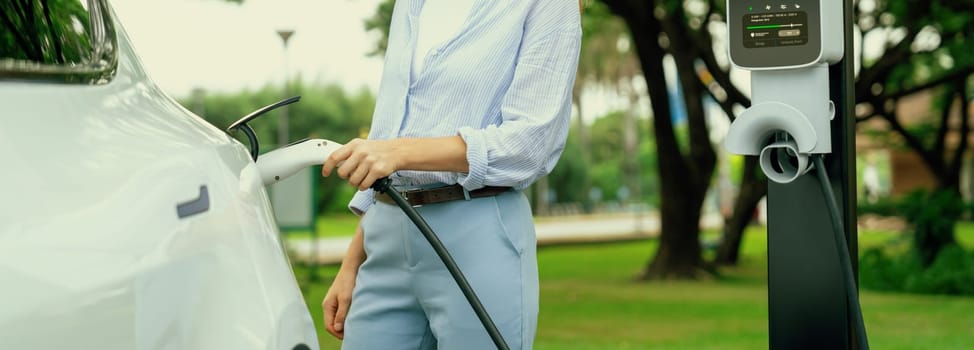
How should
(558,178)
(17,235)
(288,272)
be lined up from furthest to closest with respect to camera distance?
(558,178), (288,272), (17,235)

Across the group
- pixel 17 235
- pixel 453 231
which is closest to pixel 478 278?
pixel 453 231

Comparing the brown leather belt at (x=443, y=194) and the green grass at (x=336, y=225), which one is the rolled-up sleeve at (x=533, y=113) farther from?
the green grass at (x=336, y=225)

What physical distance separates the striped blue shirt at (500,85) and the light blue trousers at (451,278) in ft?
0.24

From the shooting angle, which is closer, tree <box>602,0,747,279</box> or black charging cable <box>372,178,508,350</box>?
black charging cable <box>372,178,508,350</box>

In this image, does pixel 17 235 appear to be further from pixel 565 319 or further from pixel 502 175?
pixel 565 319

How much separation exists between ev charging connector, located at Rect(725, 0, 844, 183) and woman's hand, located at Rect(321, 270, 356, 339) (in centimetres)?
99

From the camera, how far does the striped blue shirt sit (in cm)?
226

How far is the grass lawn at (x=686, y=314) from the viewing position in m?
9.84

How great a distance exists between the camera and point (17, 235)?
1.14 m

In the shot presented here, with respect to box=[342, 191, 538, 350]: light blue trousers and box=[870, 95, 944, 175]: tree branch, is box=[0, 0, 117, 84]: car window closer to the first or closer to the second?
box=[342, 191, 538, 350]: light blue trousers

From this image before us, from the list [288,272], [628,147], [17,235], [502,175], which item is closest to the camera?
[17,235]

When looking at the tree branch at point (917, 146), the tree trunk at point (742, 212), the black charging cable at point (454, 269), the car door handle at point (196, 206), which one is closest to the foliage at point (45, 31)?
the car door handle at point (196, 206)

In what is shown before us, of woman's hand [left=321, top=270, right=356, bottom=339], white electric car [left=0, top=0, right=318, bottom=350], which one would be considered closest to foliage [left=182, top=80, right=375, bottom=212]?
woman's hand [left=321, top=270, right=356, bottom=339]

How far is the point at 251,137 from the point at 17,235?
80cm
